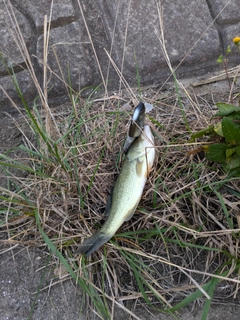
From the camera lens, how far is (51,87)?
6.12ft

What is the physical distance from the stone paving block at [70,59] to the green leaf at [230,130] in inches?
30.7

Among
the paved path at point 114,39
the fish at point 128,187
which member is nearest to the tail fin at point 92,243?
the fish at point 128,187

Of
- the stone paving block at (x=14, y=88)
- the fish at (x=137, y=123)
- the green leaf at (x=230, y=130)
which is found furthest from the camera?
the stone paving block at (x=14, y=88)

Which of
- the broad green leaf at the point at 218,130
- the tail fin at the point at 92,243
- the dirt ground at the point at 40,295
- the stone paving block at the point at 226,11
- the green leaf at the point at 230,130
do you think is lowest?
the dirt ground at the point at 40,295

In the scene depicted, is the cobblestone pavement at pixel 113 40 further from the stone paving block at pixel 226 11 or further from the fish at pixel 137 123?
the fish at pixel 137 123

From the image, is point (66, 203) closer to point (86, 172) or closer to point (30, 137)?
point (86, 172)

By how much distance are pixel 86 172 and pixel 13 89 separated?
570 millimetres

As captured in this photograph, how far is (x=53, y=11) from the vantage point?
1.93 metres

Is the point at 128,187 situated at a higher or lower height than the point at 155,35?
lower

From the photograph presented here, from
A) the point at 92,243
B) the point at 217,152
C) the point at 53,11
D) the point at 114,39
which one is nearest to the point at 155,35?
the point at 114,39

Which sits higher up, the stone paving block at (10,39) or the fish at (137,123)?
the stone paving block at (10,39)

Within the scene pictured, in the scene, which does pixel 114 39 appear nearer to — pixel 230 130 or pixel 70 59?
pixel 70 59

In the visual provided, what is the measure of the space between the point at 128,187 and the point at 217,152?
33 cm

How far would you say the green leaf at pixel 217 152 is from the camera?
55.4 inches
